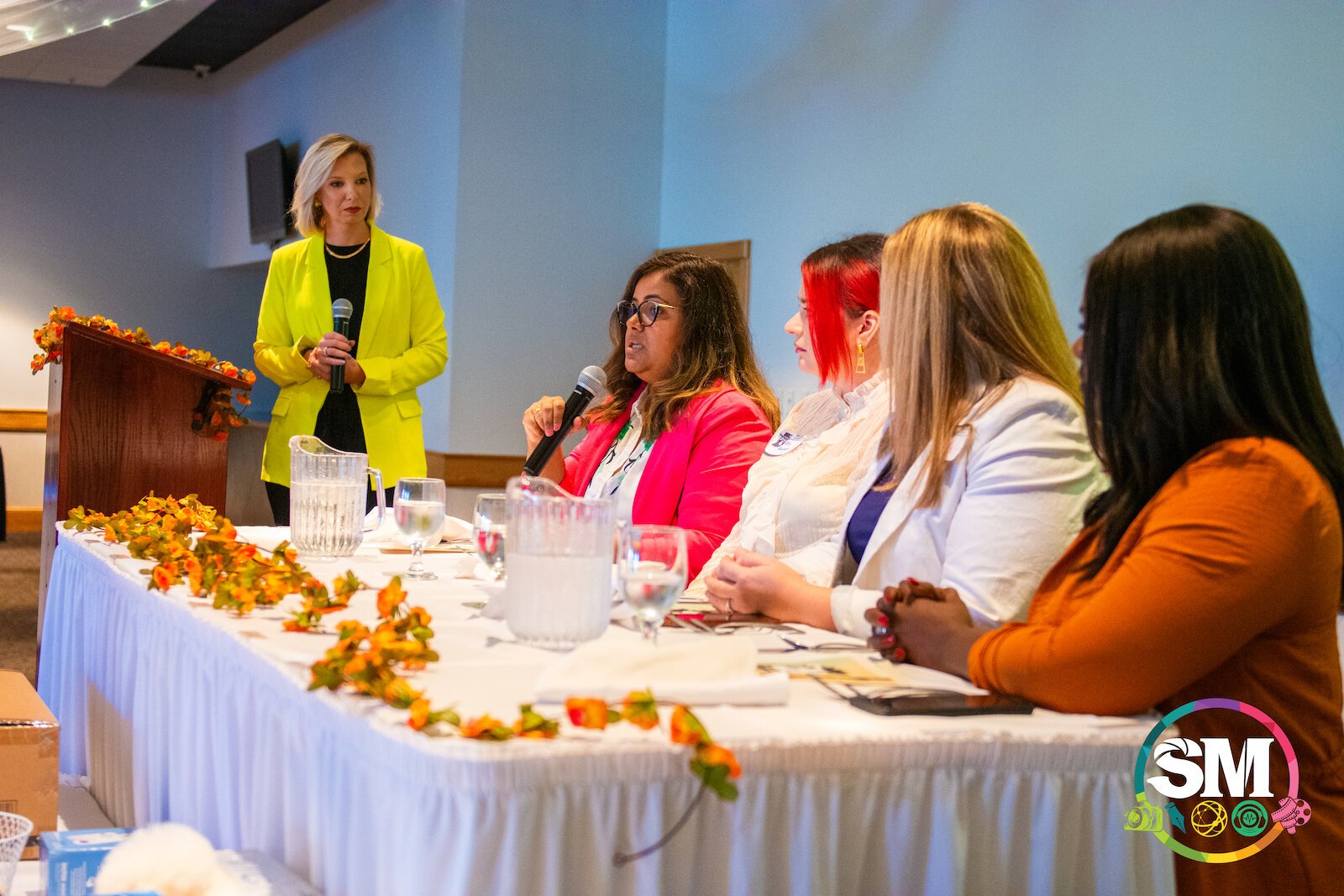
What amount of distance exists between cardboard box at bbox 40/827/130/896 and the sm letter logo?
1.01 metres

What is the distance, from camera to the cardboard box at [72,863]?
129 centimetres

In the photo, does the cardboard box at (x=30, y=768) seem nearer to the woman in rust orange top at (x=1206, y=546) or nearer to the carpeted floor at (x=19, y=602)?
the woman in rust orange top at (x=1206, y=546)

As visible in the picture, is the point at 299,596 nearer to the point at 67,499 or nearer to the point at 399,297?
the point at 67,499

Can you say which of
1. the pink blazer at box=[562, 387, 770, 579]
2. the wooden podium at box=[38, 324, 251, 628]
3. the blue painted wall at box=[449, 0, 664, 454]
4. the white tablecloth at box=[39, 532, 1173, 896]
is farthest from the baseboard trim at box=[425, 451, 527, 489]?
the white tablecloth at box=[39, 532, 1173, 896]

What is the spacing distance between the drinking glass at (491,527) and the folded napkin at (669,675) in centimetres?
44

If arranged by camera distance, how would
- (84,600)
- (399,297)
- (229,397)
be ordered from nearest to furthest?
(84,600) → (229,397) → (399,297)

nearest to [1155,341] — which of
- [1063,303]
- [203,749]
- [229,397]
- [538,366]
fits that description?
→ [203,749]

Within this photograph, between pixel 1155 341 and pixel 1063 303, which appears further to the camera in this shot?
pixel 1063 303

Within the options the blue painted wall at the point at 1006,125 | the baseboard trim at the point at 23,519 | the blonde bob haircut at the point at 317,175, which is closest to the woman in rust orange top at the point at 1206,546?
the blue painted wall at the point at 1006,125

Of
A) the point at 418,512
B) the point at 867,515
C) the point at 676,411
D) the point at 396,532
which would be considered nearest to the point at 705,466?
the point at 676,411

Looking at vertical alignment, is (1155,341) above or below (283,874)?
above

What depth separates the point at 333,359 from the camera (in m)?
3.57

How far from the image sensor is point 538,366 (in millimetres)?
5883

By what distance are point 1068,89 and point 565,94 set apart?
8.24 ft
